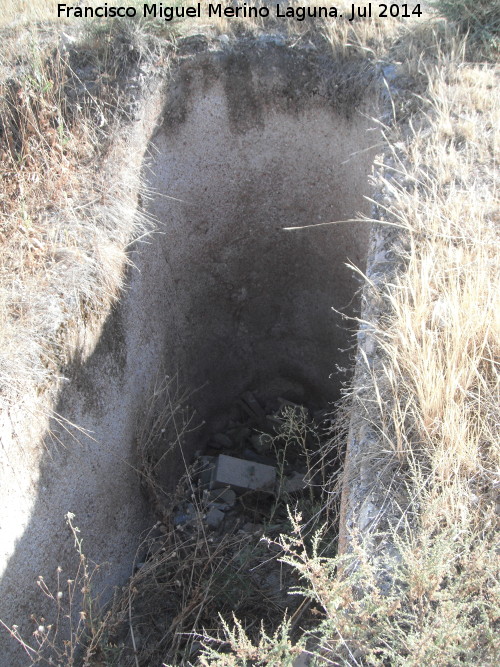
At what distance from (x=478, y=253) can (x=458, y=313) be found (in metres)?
0.40

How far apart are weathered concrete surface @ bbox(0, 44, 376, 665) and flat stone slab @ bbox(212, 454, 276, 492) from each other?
0.32 meters

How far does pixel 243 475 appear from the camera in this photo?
4.38 meters

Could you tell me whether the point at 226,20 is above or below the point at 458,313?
above

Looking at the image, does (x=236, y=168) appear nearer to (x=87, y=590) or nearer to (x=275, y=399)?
(x=275, y=399)

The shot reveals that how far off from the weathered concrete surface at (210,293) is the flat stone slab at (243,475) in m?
0.32

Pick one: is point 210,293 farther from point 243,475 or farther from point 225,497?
point 225,497

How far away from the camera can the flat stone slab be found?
432 centimetres

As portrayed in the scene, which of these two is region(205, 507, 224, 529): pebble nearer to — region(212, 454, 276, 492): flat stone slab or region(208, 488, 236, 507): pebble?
region(208, 488, 236, 507): pebble

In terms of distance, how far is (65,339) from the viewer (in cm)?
308

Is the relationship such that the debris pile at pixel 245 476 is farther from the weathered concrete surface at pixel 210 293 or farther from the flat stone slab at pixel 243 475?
the weathered concrete surface at pixel 210 293

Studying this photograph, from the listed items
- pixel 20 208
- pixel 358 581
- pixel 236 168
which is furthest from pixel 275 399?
pixel 358 581

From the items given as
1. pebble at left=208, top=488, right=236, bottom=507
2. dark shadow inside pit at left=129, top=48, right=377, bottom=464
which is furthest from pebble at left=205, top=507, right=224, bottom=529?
dark shadow inside pit at left=129, top=48, right=377, bottom=464

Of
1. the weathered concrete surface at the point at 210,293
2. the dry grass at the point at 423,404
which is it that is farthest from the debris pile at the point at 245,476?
the dry grass at the point at 423,404

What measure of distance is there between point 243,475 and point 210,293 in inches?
59.9
